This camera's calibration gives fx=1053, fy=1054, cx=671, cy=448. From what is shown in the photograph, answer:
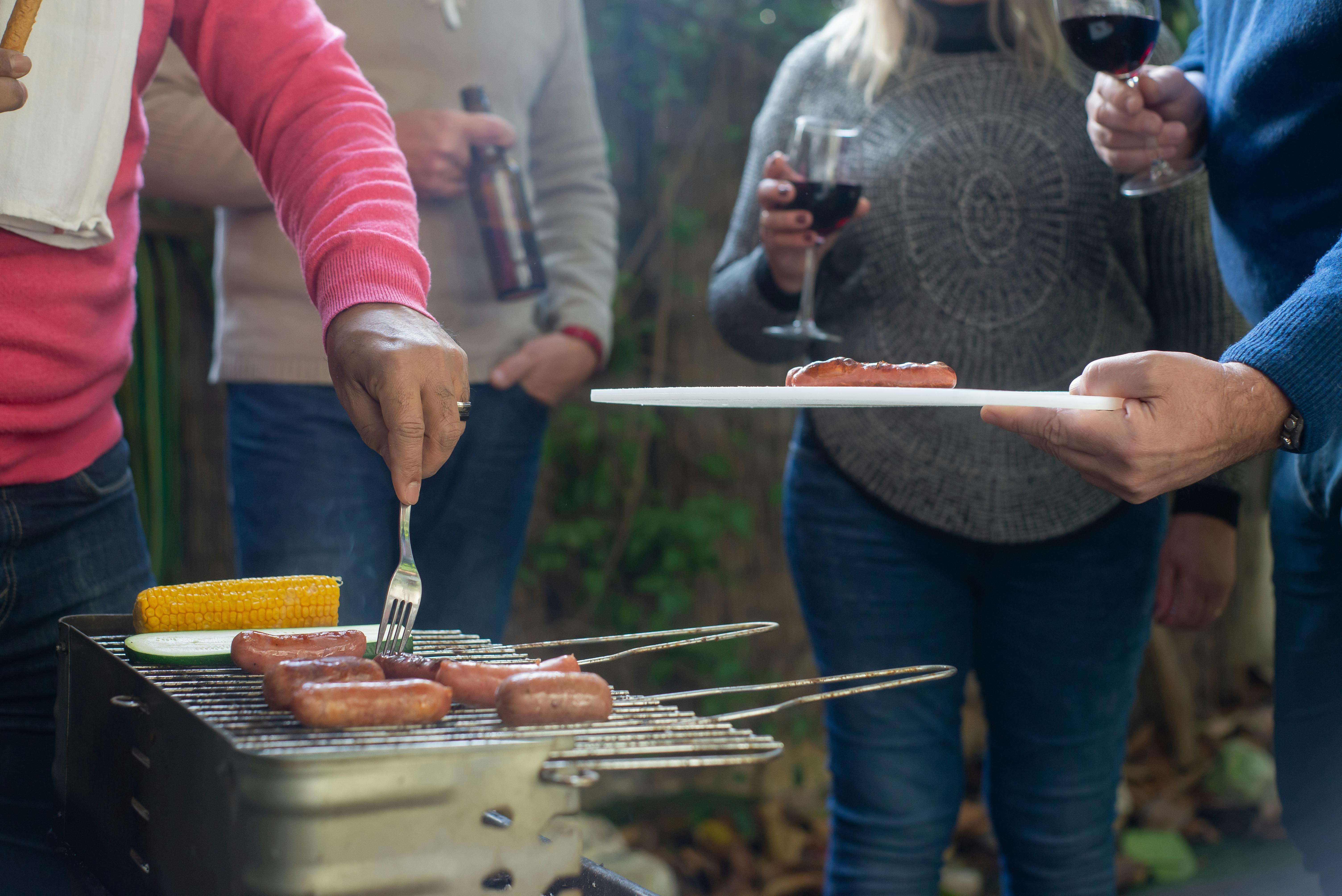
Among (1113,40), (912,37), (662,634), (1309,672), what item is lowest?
(1309,672)

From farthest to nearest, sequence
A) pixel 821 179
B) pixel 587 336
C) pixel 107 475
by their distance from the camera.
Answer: pixel 587 336 < pixel 821 179 < pixel 107 475

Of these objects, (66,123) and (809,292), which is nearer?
(66,123)

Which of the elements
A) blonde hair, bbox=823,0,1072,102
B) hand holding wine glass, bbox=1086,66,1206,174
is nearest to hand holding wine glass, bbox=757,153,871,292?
blonde hair, bbox=823,0,1072,102

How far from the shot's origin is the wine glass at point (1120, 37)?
5.06 ft

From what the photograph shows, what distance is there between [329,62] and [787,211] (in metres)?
0.75

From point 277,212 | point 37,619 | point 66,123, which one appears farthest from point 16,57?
point 37,619

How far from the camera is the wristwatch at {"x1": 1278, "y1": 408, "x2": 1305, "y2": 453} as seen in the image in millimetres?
1225

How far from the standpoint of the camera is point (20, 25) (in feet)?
3.82

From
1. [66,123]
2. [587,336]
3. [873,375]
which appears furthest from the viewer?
[587,336]

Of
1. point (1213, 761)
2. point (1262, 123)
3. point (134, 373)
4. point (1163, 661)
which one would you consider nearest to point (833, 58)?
point (1262, 123)

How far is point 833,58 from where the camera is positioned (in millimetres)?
2016

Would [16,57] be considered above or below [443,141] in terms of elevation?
below

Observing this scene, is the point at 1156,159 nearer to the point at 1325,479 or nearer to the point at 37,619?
the point at 1325,479

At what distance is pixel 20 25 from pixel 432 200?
0.95 metres
